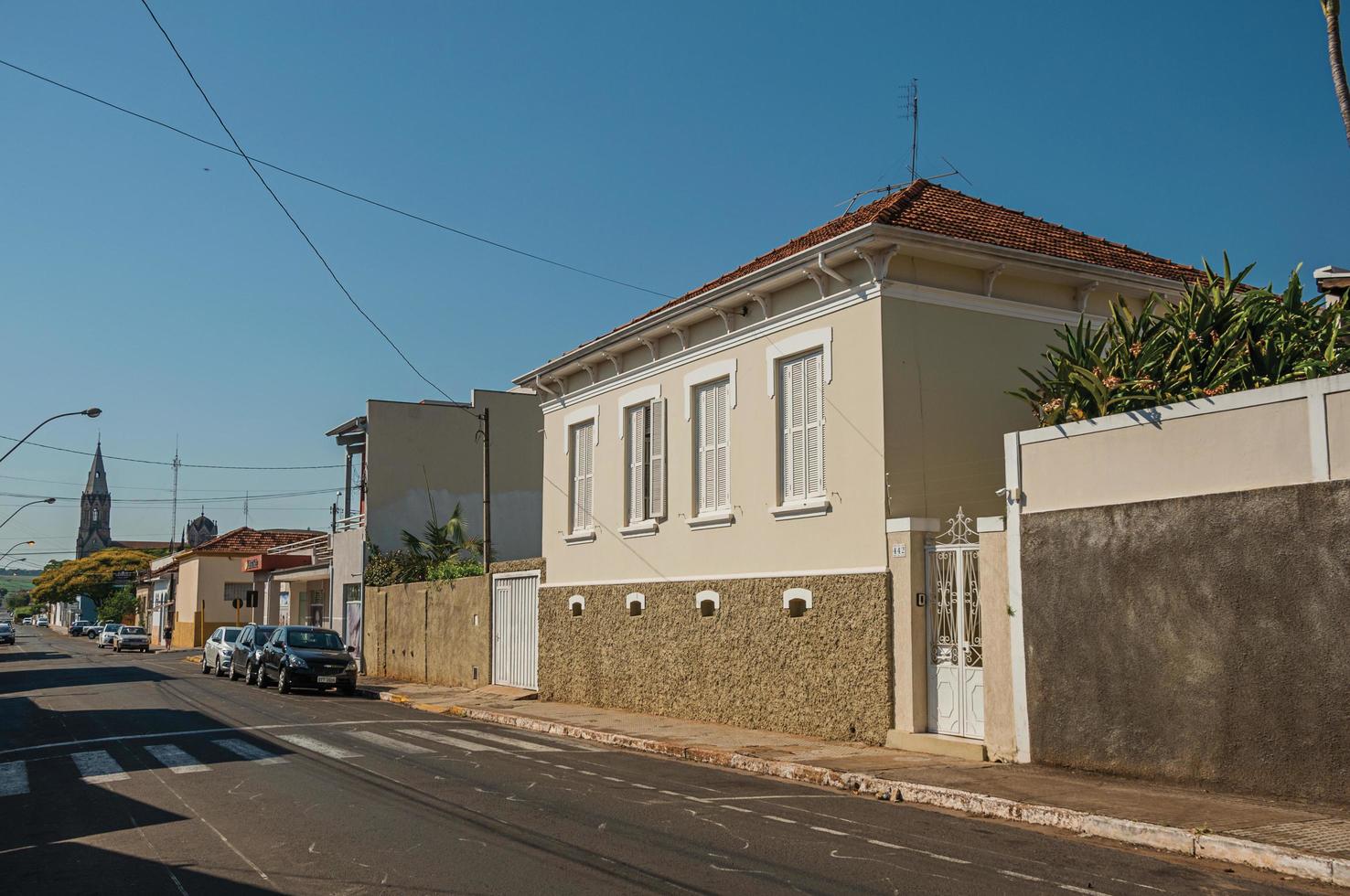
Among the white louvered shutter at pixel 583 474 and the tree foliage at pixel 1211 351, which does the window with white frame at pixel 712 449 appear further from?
the tree foliage at pixel 1211 351

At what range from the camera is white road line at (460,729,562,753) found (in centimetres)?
1594

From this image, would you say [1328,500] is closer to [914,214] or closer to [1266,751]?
[1266,751]

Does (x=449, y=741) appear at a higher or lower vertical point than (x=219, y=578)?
lower

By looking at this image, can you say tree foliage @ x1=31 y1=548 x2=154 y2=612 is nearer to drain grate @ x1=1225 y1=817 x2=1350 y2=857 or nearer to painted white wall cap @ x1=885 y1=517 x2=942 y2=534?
painted white wall cap @ x1=885 y1=517 x2=942 y2=534

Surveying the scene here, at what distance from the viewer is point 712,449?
→ 19406mm

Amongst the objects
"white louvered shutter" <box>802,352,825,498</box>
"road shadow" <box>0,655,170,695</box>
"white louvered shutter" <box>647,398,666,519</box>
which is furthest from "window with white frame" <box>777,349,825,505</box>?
"road shadow" <box>0,655,170,695</box>

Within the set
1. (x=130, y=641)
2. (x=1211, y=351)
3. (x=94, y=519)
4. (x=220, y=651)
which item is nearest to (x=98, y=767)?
(x=1211, y=351)

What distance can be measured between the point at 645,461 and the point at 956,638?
832 cm

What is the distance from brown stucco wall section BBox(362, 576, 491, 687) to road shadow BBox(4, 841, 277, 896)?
18513 mm

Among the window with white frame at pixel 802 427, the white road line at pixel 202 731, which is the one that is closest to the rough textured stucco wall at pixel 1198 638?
the window with white frame at pixel 802 427

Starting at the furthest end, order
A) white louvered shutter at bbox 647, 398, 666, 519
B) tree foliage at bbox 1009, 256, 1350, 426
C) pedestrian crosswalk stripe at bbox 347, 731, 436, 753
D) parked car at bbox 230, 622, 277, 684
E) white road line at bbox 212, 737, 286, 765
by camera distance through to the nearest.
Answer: parked car at bbox 230, 622, 277, 684
white louvered shutter at bbox 647, 398, 666, 519
pedestrian crosswalk stripe at bbox 347, 731, 436, 753
white road line at bbox 212, 737, 286, 765
tree foliage at bbox 1009, 256, 1350, 426

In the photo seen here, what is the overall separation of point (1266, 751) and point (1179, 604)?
1.58 m

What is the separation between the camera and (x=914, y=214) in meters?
17.0

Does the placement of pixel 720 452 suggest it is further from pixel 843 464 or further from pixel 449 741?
pixel 449 741
